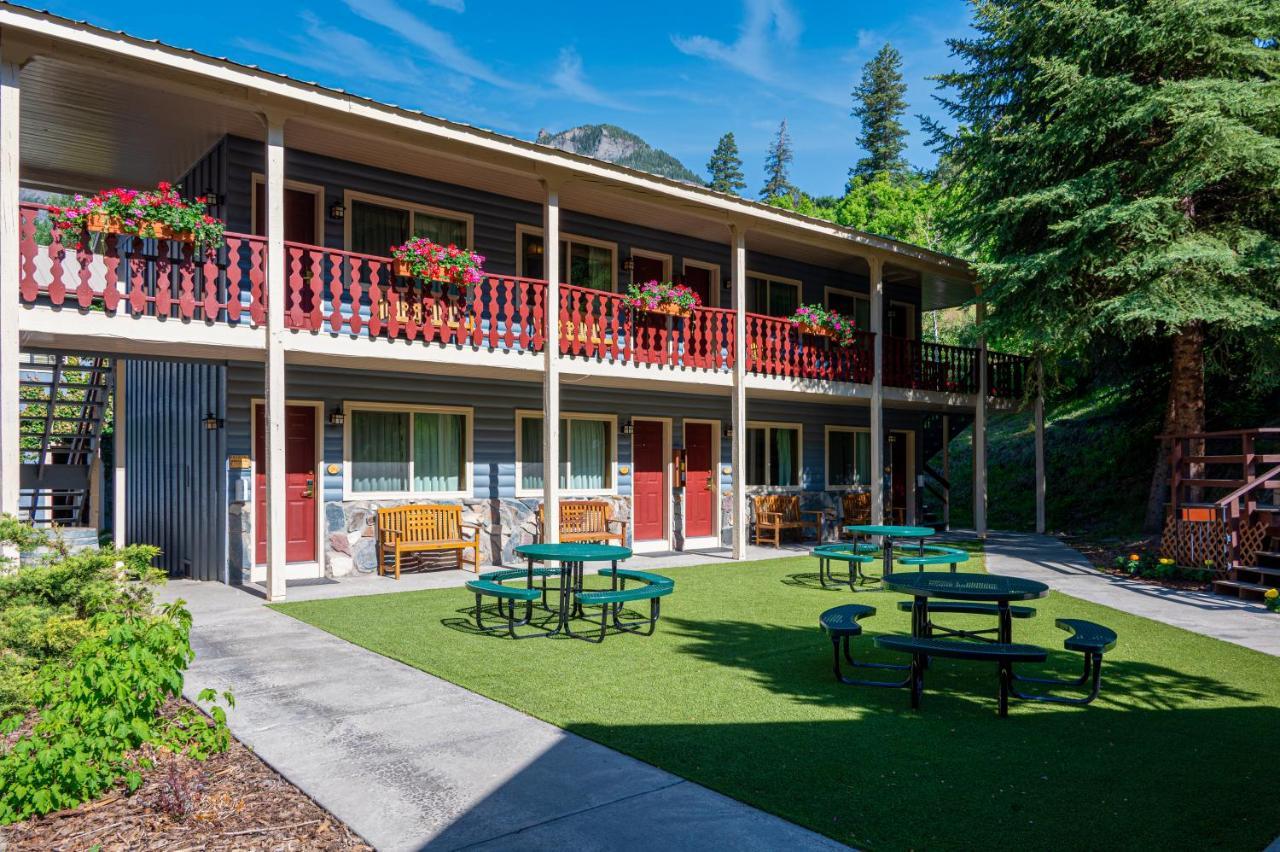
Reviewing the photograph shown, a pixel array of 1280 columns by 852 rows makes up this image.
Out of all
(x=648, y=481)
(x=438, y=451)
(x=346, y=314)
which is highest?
(x=346, y=314)

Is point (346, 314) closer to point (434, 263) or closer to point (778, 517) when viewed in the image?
point (434, 263)

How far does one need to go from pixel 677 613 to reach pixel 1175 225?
10.2 meters

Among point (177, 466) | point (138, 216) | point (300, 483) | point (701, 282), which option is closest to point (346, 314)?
point (300, 483)

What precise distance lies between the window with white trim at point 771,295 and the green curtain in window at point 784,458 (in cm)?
253

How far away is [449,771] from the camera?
4.48 m

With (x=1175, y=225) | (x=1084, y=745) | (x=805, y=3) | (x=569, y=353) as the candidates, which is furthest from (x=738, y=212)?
(x=805, y=3)

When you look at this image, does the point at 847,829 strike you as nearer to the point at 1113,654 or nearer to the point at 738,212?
the point at 1113,654

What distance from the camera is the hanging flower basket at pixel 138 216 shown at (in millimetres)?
8641

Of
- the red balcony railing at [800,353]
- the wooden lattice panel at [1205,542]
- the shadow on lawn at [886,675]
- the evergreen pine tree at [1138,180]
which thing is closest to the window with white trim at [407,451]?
the red balcony railing at [800,353]

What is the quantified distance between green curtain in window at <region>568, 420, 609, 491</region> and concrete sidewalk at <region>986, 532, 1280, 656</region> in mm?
6490

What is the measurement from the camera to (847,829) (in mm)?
3750

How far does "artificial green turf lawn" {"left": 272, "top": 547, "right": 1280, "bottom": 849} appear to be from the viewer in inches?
154

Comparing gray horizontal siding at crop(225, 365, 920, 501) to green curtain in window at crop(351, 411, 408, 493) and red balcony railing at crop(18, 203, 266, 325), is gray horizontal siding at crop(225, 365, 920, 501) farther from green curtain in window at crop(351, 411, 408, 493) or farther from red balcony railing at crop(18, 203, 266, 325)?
red balcony railing at crop(18, 203, 266, 325)

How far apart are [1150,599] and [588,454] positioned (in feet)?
28.2
